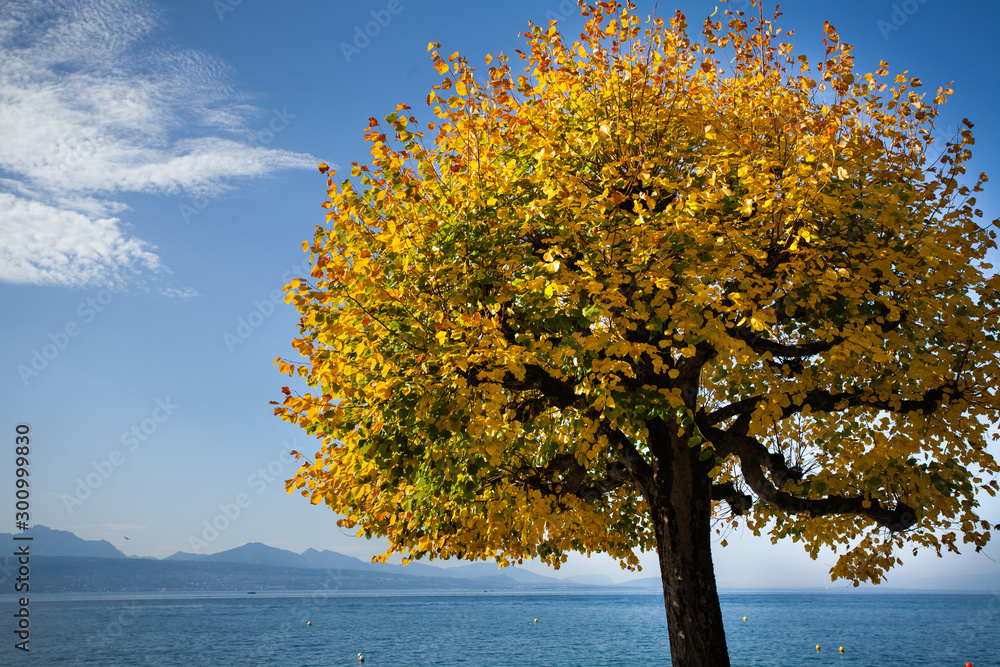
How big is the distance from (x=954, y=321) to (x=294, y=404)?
9.42 metres

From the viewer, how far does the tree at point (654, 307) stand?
7.37 metres

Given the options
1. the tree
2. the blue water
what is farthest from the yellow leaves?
the blue water

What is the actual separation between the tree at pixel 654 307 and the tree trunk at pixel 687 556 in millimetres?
35

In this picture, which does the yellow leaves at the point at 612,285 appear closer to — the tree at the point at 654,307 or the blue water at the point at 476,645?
the tree at the point at 654,307

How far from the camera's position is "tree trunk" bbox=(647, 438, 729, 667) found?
8.91 metres

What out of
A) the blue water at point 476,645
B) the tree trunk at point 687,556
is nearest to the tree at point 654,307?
the tree trunk at point 687,556

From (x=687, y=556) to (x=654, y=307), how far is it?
14.4ft

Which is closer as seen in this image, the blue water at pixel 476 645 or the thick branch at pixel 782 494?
the thick branch at pixel 782 494

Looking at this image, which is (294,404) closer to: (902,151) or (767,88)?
(767,88)

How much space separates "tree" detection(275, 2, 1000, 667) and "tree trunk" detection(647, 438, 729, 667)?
4 centimetres

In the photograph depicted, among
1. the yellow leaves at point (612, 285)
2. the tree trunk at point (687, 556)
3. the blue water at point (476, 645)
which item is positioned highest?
the yellow leaves at point (612, 285)

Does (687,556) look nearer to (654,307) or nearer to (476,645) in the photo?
(654,307)

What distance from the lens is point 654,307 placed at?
7.71 m

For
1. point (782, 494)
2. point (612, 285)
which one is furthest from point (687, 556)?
point (612, 285)
